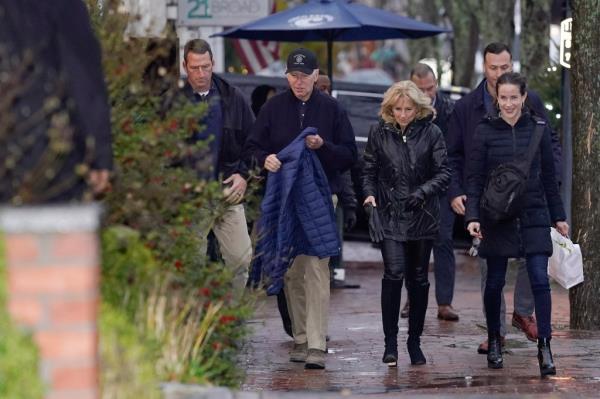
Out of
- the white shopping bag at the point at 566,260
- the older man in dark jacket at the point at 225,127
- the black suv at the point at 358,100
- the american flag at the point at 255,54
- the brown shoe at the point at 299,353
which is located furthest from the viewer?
the american flag at the point at 255,54

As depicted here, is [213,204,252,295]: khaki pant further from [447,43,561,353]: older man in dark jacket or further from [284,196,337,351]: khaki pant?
[447,43,561,353]: older man in dark jacket

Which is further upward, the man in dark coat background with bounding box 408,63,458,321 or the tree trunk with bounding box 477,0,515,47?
the tree trunk with bounding box 477,0,515,47

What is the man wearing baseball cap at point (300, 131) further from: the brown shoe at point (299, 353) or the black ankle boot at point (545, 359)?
the black ankle boot at point (545, 359)

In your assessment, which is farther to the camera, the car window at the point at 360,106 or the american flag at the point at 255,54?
the american flag at the point at 255,54

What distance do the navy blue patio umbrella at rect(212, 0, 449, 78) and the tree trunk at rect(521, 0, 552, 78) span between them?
17.0 ft

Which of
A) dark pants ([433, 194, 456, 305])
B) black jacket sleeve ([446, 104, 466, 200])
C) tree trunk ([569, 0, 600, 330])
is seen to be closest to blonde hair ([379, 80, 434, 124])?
black jacket sleeve ([446, 104, 466, 200])

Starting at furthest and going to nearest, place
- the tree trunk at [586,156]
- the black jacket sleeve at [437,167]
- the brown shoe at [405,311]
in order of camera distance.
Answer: the brown shoe at [405,311] → the tree trunk at [586,156] → the black jacket sleeve at [437,167]

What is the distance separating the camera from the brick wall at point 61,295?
505 centimetres

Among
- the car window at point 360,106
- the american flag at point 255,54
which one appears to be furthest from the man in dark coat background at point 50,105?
the american flag at point 255,54

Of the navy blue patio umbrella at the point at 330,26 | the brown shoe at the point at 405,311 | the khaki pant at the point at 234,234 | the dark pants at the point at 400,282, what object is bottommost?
the brown shoe at the point at 405,311

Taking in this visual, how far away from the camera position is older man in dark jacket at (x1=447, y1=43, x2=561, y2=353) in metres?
11.0

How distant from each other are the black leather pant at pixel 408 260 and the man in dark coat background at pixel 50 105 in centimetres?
417

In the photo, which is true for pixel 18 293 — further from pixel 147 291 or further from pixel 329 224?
pixel 329 224

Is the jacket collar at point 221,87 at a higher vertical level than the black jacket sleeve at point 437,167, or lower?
higher
